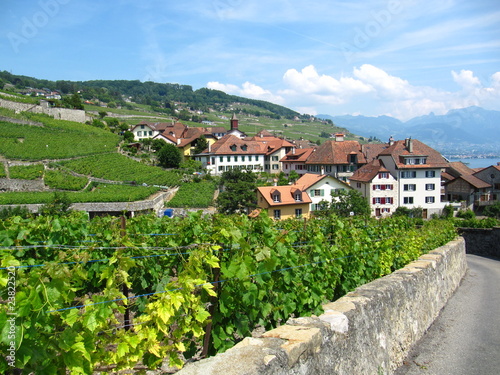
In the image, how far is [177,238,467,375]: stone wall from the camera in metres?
3.28

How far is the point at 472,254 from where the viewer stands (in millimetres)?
29094

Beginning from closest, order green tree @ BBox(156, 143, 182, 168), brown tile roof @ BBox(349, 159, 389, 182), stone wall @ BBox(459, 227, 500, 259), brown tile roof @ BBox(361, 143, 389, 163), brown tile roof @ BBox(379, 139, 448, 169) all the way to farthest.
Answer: stone wall @ BBox(459, 227, 500, 259) → brown tile roof @ BBox(349, 159, 389, 182) → brown tile roof @ BBox(379, 139, 448, 169) → brown tile roof @ BBox(361, 143, 389, 163) → green tree @ BBox(156, 143, 182, 168)

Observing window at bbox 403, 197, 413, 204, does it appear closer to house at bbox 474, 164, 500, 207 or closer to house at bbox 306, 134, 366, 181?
house at bbox 306, 134, 366, 181

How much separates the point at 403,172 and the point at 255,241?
5146 cm

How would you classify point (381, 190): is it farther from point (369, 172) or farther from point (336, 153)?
point (336, 153)

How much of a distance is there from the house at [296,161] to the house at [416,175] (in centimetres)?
1633

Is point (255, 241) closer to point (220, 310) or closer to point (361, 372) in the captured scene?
point (220, 310)

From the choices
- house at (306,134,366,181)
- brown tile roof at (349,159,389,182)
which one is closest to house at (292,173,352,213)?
brown tile roof at (349,159,389,182)

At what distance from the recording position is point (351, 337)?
478 cm

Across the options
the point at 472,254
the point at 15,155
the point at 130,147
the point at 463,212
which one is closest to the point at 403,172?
the point at 463,212

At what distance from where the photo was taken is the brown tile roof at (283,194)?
1635 inches

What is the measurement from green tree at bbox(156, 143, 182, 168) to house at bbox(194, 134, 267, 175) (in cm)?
606

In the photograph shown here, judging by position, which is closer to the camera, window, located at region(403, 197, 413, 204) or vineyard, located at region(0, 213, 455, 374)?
vineyard, located at region(0, 213, 455, 374)

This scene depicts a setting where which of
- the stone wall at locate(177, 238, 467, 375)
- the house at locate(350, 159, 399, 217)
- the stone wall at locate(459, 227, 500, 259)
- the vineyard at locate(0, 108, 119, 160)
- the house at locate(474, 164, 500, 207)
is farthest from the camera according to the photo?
the house at locate(474, 164, 500, 207)
